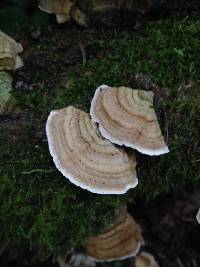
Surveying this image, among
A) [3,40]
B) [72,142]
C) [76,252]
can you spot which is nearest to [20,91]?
[3,40]

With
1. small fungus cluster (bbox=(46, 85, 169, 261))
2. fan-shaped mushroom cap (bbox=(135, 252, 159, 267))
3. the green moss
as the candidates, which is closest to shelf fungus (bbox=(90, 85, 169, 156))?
small fungus cluster (bbox=(46, 85, 169, 261))

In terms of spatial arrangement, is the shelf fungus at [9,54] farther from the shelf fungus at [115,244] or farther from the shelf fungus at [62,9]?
the shelf fungus at [115,244]

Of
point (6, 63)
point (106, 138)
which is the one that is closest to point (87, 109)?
point (106, 138)

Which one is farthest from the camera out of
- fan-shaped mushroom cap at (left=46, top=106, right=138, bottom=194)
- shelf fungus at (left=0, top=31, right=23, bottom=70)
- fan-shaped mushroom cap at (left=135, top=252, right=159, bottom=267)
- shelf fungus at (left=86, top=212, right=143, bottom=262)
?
fan-shaped mushroom cap at (left=135, top=252, right=159, bottom=267)

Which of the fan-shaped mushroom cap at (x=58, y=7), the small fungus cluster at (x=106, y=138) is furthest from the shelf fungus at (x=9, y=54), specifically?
the small fungus cluster at (x=106, y=138)

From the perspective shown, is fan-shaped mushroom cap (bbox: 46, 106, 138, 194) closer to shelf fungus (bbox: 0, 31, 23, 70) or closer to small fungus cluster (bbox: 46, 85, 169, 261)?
small fungus cluster (bbox: 46, 85, 169, 261)

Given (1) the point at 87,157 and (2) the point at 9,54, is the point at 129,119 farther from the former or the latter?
(2) the point at 9,54
